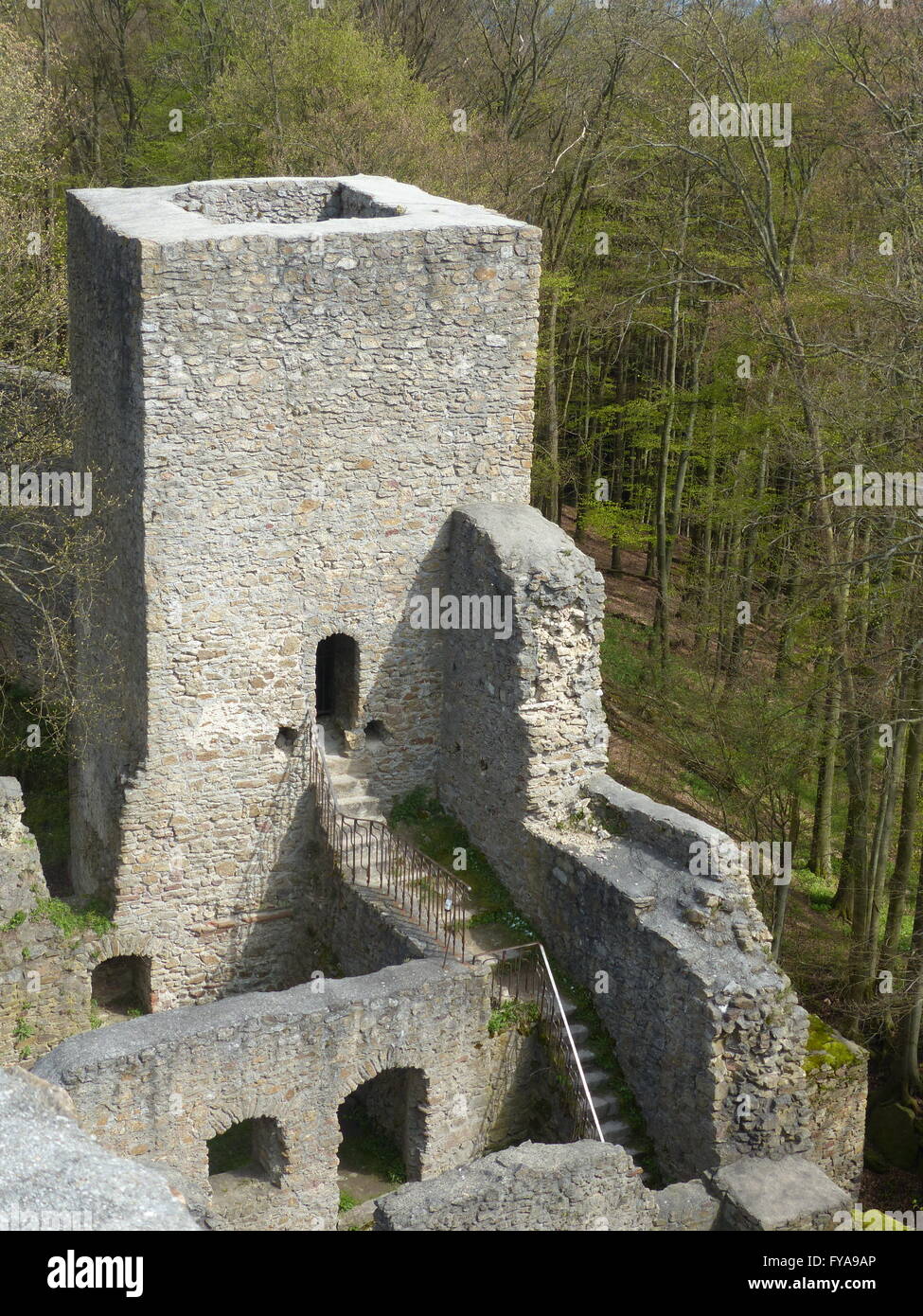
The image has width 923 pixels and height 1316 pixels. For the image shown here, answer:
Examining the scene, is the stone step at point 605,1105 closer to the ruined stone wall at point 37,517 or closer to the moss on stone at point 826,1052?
the moss on stone at point 826,1052

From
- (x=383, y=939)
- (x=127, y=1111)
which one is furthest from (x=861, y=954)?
(x=127, y=1111)

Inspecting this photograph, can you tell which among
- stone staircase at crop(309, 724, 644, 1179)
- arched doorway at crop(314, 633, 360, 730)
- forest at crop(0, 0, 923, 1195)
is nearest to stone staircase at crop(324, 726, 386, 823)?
stone staircase at crop(309, 724, 644, 1179)

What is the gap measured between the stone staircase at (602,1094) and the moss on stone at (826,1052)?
1738mm

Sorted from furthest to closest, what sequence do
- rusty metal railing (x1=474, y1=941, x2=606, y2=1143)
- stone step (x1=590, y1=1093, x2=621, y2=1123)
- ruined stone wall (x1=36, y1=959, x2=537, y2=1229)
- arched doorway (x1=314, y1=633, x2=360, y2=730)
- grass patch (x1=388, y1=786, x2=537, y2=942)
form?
arched doorway (x1=314, y1=633, x2=360, y2=730) < grass patch (x1=388, y1=786, x2=537, y2=942) < stone step (x1=590, y1=1093, x2=621, y2=1123) < rusty metal railing (x1=474, y1=941, x2=606, y2=1143) < ruined stone wall (x1=36, y1=959, x2=537, y2=1229)

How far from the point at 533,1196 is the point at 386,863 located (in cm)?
455

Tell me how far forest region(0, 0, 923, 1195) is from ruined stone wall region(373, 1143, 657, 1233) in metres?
5.42

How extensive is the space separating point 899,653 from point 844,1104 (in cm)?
475

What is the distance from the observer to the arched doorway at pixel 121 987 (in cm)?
1540

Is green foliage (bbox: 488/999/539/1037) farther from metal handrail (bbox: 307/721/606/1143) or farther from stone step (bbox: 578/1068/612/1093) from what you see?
stone step (bbox: 578/1068/612/1093)

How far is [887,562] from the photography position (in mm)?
15688

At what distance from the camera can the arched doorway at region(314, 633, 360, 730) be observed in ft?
50.4
